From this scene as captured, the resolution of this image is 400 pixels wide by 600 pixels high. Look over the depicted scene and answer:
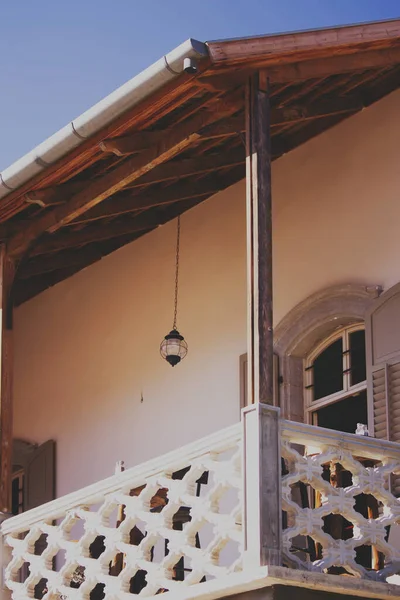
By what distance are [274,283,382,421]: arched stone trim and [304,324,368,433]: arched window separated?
7cm

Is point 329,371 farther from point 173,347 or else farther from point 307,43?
point 307,43

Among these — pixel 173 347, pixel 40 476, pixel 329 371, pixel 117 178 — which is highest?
pixel 117 178

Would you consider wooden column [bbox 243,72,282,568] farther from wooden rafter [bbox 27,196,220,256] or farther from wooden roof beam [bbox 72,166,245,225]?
wooden rafter [bbox 27,196,220,256]

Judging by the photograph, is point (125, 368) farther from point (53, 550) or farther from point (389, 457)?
point (389, 457)

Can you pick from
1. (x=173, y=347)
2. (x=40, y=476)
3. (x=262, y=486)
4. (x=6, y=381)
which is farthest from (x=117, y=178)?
(x=40, y=476)

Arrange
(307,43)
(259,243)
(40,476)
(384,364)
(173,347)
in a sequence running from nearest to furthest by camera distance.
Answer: (259,243) → (307,43) → (384,364) → (173,347) → (40,476)

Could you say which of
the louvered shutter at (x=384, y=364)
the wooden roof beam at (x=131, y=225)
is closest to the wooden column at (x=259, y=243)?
the louvered shutter at (x=384, y=364)

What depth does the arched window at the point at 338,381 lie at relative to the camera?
1159cm

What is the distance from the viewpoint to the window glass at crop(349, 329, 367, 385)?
1159 cm

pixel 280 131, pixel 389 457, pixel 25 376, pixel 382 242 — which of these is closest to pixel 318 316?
pixel 382 242

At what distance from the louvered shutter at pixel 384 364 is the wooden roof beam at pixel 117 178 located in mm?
1952

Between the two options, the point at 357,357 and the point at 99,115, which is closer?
the point at 99,115

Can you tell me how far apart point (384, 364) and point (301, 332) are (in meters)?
1.15

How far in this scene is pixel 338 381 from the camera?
11797 millimetres
